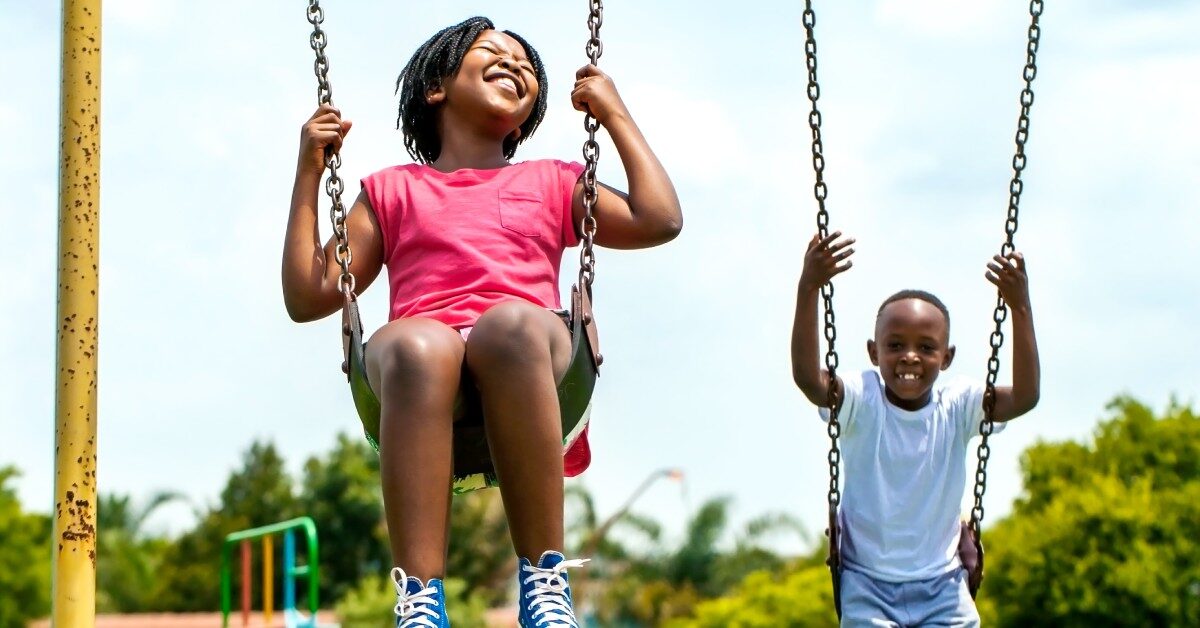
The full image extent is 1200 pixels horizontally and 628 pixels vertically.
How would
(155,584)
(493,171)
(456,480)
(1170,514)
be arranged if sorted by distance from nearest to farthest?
(456,480)
(493,171)
(1170,514)
(155,584)

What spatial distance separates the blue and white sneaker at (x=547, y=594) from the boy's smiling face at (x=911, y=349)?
4.65ft

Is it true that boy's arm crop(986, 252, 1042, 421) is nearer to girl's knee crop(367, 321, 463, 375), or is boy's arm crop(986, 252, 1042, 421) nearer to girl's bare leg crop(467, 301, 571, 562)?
girl's bare leg crop(467, 301, 571, 562)

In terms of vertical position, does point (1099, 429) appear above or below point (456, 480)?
above

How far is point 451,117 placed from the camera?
460 centimetres

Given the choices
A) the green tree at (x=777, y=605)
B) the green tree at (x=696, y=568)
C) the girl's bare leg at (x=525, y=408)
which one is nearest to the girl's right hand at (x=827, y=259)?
the girl's bare leg at (x=525, y=408)

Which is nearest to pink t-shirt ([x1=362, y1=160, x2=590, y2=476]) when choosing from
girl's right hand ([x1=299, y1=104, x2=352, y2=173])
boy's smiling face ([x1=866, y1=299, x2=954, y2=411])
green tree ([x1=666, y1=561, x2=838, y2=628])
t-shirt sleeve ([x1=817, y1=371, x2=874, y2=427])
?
girl's right hand ([x1=299, y1=104, x2=352, y2=173])

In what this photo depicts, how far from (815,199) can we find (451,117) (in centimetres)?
99

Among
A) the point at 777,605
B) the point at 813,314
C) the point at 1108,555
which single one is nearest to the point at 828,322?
the point at 813,314

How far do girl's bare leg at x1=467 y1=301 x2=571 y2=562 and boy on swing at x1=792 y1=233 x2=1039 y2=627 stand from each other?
116cm

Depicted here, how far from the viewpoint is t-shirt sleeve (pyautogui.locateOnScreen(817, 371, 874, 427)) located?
500 cm

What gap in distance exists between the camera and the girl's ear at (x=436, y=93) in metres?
4.64

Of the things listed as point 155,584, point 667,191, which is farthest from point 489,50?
point 155,584

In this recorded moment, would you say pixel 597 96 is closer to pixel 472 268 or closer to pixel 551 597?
pixel 472 268

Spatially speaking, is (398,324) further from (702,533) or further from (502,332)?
(702,533)
